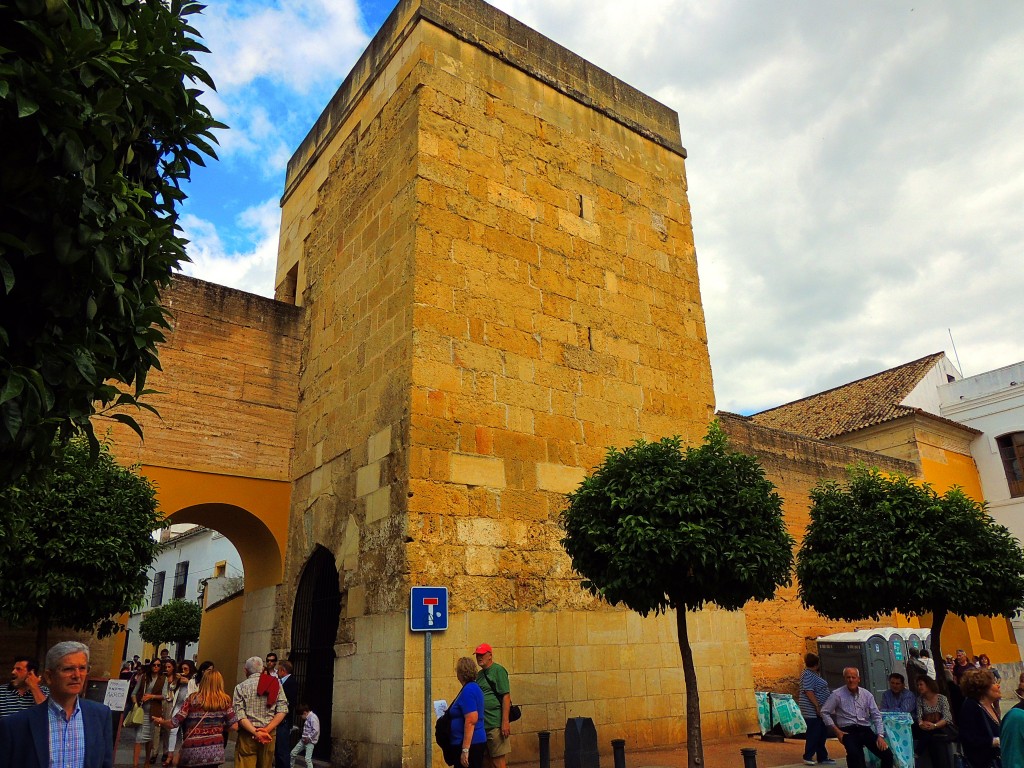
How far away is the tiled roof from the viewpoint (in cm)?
2102

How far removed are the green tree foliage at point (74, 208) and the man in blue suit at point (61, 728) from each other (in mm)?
809

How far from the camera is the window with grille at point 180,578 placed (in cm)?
2653

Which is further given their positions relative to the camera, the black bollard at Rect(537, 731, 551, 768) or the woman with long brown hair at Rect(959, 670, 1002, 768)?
the black bollard at Rect(537, 731, 551, 768)

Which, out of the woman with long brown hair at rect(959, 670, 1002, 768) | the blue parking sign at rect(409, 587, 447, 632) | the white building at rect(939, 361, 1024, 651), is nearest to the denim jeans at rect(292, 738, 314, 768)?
the blue parking sign at rect(409, 587, 447, 632)

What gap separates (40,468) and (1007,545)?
9814mm

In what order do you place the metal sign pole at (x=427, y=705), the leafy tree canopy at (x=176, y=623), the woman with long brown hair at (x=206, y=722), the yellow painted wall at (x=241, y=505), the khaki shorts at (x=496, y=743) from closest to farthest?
the woman with long brown hair at (x=206, y=722) < the khaki shorts at (x=496, y=743) < the metal sign pole at (x=427, y=705) < the yellow painted wall at (x=241, y=505) < the leafy tree canopy at (x=176, y=623)

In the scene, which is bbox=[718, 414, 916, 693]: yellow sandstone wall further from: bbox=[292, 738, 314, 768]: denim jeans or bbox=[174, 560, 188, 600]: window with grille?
bbox=[174, 560, 188, 600]: window with grille

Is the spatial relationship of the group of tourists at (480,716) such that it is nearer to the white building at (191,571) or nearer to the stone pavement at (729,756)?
the stone pavement at (729,756)

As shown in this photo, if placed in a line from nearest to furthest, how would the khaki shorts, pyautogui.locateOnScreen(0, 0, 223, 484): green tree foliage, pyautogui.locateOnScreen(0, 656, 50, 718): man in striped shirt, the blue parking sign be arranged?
pyautogui.locateOnScreen(0, 0, 223, 484): green tree foliage < pyautogui.locateOnScreen(0, 656, 50, 718): man in striped shirt < the khaki shorts < the blue parking sign

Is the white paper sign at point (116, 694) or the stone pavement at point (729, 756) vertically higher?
the white paper sign at point (116, 694)

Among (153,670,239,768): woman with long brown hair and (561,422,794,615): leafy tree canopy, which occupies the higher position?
(561,422,794,615): leafy tree canopy

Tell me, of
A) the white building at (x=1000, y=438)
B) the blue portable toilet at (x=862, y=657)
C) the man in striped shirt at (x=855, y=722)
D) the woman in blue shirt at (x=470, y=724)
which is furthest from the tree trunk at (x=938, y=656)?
the white building at (x=1000, y=438)

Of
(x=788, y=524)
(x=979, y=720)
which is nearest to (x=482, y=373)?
(x=979, y=720)

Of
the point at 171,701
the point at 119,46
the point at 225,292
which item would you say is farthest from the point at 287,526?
the point at 119,46
